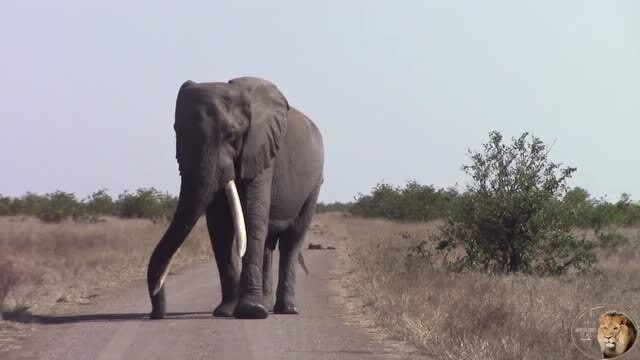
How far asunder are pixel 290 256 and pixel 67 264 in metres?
10.7

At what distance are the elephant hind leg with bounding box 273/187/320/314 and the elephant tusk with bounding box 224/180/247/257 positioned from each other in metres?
1.37

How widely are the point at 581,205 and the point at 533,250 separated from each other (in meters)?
1.51

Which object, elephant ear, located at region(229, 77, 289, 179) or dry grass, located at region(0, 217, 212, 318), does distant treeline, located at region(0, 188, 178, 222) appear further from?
elephant ear, located at region(229, 77, 289, 179)

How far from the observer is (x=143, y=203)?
63.0 metres

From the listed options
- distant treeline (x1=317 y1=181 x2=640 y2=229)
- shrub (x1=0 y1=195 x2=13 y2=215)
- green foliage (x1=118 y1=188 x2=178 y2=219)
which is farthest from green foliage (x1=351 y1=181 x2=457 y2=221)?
shrub (x1=0 y1=195 x2=13 y2=215)

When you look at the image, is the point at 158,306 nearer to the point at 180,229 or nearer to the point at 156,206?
the point at 180,229

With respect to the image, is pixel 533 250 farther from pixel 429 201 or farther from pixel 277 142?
pixel 429 201

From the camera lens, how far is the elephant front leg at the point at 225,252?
13.8 metres

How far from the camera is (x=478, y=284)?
16734mm

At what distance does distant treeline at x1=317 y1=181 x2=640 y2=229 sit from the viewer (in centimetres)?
2291

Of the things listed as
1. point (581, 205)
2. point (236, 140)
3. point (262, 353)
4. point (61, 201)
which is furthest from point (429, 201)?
point (262, 353)

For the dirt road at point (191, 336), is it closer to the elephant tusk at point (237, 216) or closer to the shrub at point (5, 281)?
the elephant tusk at point (237, 216)

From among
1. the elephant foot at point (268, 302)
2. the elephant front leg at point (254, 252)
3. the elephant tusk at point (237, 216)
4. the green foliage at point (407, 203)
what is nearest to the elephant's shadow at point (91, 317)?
the elephant front leg at point (254, 252)

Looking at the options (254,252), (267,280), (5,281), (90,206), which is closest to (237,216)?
(254,252)
